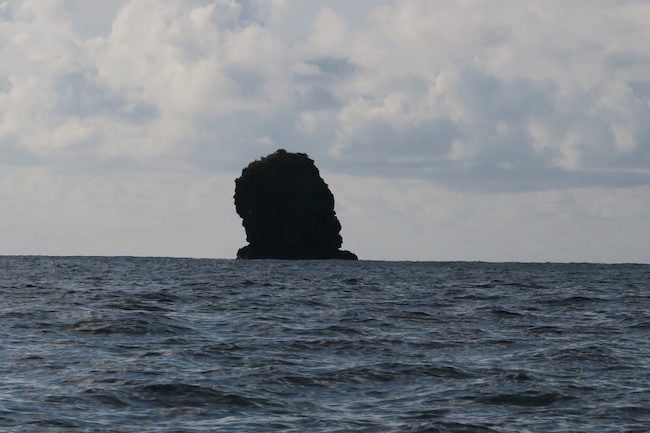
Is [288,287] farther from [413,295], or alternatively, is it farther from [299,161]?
[299,161]

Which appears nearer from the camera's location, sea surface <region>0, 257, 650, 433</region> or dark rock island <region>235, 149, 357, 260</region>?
sea surface <region>0, 257, 650, 433</region>

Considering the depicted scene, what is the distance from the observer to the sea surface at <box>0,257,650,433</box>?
15.4 m

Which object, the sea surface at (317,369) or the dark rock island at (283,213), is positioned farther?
the dark rock island at (283,213)

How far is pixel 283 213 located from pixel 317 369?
139097 mm

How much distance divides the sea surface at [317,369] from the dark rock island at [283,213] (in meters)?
122

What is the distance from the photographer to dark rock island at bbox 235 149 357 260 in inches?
6270

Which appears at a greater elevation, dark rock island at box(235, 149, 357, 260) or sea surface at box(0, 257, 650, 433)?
dark rock island at box(235, 149, 357, 260)

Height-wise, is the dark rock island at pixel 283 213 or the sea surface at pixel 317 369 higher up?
the dark rock island at pixel 283 213

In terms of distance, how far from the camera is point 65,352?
22.4 meters

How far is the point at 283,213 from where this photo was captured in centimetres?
15950

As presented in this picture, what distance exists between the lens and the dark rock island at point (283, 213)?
15925 centimetres

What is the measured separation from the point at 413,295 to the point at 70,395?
3310cm

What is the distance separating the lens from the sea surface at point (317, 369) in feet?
50.7

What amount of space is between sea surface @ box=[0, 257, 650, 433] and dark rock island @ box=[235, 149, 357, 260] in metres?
122
